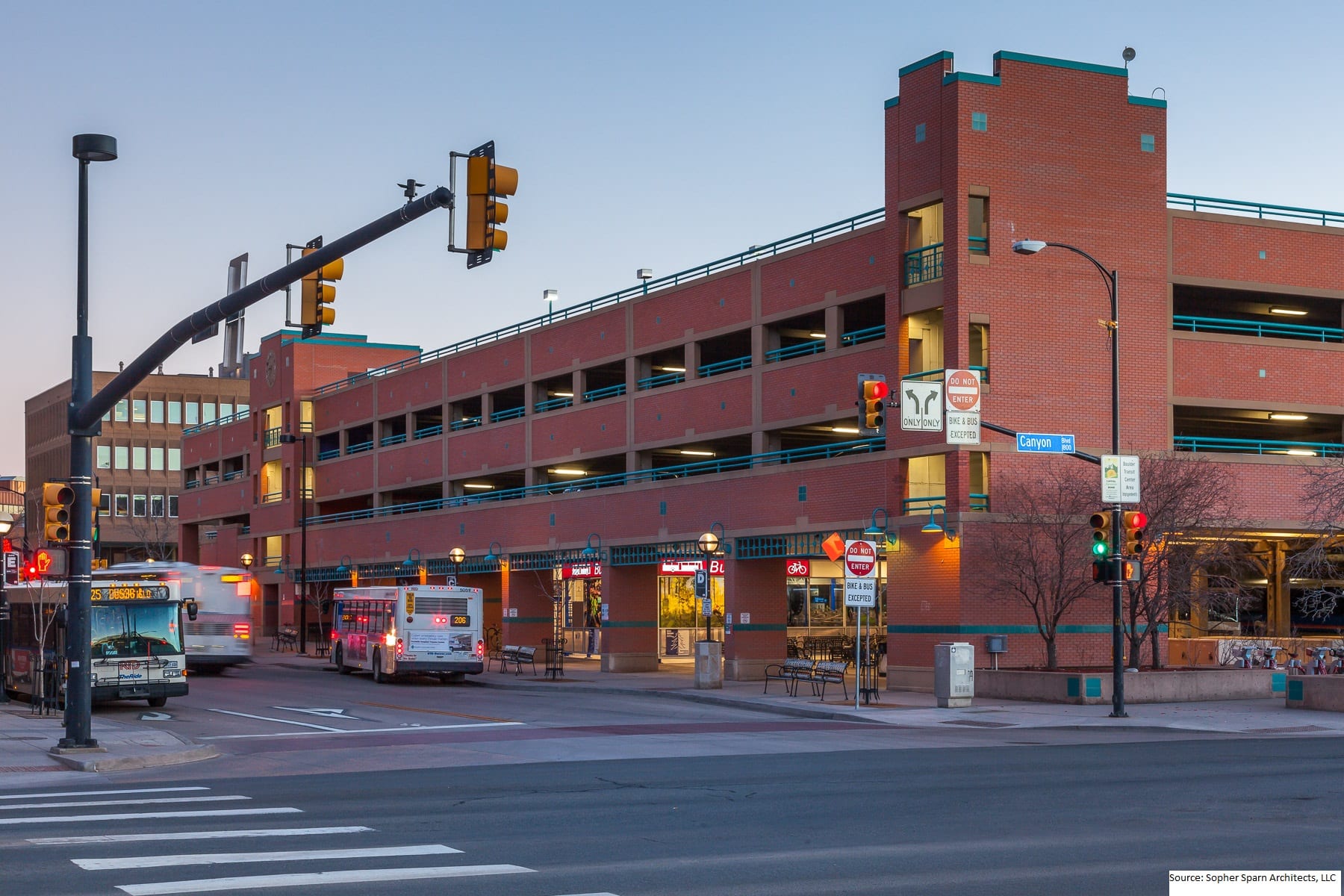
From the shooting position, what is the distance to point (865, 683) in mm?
35312

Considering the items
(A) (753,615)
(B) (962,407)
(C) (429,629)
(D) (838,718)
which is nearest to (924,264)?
(B) (962,407)

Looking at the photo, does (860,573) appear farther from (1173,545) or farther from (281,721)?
(281,721)

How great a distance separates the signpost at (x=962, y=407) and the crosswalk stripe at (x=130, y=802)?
16993 millimetres

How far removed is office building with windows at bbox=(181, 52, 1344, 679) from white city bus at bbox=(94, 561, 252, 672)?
1111cm

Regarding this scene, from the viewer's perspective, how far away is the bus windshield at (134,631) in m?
32.1

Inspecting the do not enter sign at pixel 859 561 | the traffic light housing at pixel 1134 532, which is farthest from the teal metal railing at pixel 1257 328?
the do not enter sign at pixel 859 561

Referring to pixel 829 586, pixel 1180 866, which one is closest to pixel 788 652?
pixel 829 586

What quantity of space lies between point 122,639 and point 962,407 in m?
18.1

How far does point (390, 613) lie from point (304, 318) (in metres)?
25.7

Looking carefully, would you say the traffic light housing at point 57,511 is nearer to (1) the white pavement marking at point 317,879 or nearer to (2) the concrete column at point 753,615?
(1) the white pavement marking at point 317,879

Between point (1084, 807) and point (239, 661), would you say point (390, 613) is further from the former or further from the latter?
point (1084, 807)

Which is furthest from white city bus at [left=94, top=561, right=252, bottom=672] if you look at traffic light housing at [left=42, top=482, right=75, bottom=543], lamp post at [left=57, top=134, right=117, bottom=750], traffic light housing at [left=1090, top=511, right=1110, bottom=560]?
traffic light housing at [left=1090, top=511, right=1110, bottom=560]

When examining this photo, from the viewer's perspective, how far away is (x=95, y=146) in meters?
21.2

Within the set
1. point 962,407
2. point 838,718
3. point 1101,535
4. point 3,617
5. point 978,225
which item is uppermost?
point 978,225
